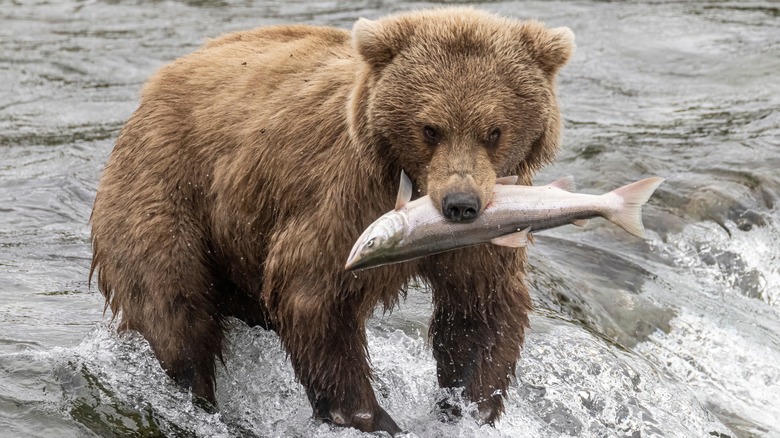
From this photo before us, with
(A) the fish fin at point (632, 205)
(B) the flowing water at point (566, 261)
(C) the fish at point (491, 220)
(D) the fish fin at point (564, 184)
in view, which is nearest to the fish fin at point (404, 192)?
(C) the fish at point (491, 220)

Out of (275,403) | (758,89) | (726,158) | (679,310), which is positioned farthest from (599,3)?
(275,403)

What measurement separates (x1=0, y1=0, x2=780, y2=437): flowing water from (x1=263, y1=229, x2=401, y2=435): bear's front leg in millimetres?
187

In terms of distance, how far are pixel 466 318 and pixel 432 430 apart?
0.63 meters

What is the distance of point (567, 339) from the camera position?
676 centimetres

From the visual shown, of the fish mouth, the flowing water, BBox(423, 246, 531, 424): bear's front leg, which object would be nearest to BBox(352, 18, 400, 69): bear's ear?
the fish mouth

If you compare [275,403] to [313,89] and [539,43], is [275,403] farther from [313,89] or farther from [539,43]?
[539,43]

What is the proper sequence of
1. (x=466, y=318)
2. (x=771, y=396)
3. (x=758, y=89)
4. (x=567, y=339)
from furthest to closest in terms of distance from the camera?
(x=758, y=89) → (x=771, y=396) → (x=567, y=339) → (x=466, y=318)

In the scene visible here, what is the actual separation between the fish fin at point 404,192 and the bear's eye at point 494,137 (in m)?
0.34

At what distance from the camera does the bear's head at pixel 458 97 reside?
4.52 meters

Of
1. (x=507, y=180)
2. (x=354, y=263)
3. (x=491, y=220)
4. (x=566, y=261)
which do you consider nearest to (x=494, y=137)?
(x=507, y=180)

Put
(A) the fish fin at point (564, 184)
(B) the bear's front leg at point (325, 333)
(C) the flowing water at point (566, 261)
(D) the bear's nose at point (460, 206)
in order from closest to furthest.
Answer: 1. (D) the bear's nose at point (460, 206)
2. (A) the fish fin at point (564, 184)
3. (B) the bear's front leg at point (325, 333)
4. (C) the flowing water at point (566, 261)

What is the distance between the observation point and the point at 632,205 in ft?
15.8

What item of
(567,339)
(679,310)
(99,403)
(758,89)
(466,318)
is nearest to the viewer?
(466,318)

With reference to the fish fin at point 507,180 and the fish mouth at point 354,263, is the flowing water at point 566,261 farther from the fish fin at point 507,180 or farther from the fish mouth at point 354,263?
the fish fin at point 507,180
